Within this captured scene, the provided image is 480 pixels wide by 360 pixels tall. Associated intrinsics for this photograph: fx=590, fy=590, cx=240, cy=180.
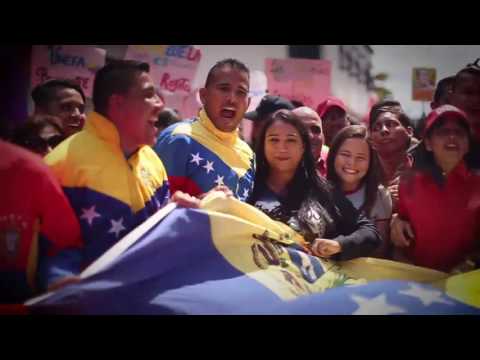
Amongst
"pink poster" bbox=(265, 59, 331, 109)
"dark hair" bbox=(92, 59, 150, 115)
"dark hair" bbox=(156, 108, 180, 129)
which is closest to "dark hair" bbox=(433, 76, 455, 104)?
"pink poster" bbox=(265, 59, 331, 109)

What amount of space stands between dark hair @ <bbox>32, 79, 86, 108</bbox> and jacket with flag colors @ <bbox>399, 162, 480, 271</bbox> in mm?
1859

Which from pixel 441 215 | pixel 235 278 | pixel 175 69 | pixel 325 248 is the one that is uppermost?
pixel 175 69

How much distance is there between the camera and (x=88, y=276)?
2779 millimetres

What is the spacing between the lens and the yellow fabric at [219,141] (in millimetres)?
3117

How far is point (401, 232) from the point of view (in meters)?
3.26

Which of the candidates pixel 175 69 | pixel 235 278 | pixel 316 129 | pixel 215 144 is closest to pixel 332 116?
pixel 316 129

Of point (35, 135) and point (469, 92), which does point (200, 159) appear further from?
point (469, 92)

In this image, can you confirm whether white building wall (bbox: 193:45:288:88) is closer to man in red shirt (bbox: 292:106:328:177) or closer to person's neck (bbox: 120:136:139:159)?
man in red shirt (bbox: 292:106:328:177)

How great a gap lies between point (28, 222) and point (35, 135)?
1.41 feet

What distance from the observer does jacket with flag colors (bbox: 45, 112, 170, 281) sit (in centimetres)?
282

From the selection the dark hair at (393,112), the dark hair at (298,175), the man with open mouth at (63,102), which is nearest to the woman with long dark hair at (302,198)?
the dark hair at (298,175)

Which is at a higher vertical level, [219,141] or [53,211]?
[219,141]

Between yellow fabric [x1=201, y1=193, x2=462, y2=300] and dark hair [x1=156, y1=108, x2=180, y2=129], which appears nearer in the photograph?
yellow fabric [x1=201, y1=193, x2=462, y2=300]
